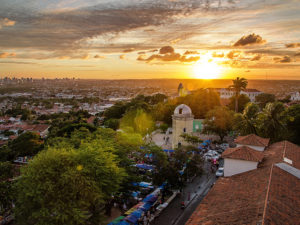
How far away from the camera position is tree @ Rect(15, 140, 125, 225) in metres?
11.2

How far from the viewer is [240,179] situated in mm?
14859

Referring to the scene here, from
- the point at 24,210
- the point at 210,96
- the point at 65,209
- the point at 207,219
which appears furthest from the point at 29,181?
the point at 210,96

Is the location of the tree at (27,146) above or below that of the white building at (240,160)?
below

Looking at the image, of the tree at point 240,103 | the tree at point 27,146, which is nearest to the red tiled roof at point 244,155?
the tree at point 27,146

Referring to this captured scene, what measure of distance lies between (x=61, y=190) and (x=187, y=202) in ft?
31.4

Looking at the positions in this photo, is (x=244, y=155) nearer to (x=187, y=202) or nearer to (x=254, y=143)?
(x=254, y=143)

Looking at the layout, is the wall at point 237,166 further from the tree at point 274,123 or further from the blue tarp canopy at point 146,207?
the tree at point 274,123

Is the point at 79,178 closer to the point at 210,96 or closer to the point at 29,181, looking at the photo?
the point at 29,181

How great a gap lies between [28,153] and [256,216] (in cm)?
2890

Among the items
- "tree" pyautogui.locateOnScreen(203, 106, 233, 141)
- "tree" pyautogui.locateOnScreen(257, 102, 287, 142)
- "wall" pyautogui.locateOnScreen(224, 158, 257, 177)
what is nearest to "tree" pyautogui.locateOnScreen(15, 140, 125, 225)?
"wall" pyautogui.locateOnScreen(224, 158, 257, 177)

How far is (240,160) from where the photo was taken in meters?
16.9

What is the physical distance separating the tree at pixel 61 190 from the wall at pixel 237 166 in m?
8.89

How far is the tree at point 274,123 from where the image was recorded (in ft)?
85.9

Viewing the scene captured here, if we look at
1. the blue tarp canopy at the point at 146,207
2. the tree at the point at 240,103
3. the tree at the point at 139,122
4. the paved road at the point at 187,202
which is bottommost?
the paved road at the point at 187,202
